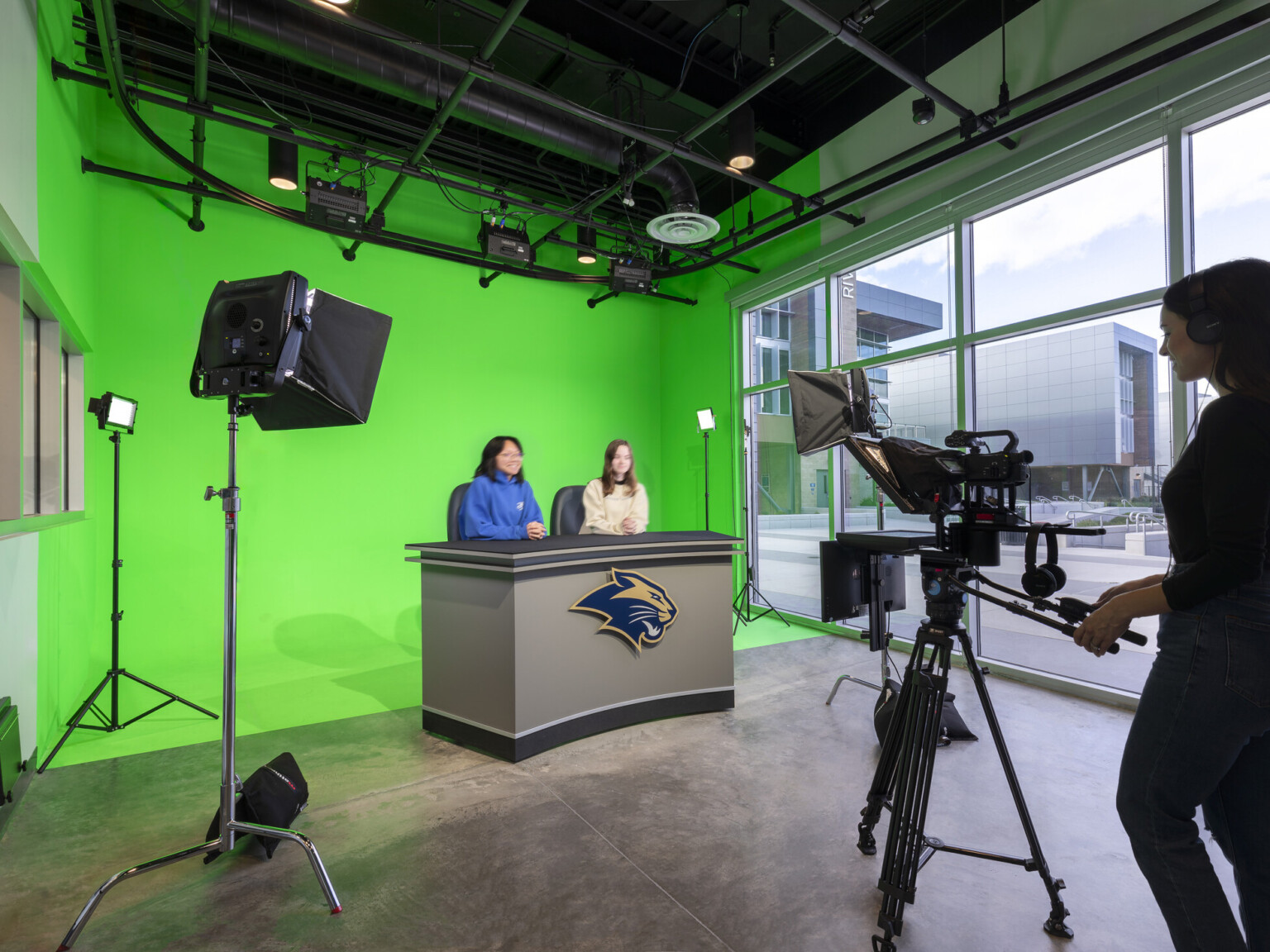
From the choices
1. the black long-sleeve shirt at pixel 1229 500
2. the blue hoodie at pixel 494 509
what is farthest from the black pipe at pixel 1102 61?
the blue hoodie at pixel 494 509

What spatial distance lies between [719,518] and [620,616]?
3772 millimetres

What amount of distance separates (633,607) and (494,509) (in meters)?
1.40

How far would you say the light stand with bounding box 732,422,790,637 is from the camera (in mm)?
6176

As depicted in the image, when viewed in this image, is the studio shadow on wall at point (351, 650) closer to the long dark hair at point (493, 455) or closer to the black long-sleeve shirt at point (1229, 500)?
the long dark hair at point (493, 455)

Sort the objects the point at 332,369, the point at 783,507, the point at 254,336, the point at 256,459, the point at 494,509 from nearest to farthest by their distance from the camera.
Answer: the point at 254,336 < the point at 332,369 < the point at 494,509 < the point at 256,459 < the point at 783,507

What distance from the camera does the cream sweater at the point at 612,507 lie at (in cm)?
466

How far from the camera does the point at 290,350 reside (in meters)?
1.91

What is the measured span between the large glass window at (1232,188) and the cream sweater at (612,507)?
3.60 metres

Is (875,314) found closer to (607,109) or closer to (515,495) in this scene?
(607,109)

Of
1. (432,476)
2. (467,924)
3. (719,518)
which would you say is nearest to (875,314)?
(719,518)

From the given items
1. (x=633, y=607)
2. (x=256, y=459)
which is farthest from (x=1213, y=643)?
(x=256, y=459)

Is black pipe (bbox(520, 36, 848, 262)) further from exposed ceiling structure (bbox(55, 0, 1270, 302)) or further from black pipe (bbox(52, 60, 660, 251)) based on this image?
black pipe (bbox(52, 60, 660, 251))

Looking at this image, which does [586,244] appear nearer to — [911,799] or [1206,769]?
[911,799]

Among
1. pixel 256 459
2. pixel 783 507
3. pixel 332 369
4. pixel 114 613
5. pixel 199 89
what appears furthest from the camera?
pixel 783 507
